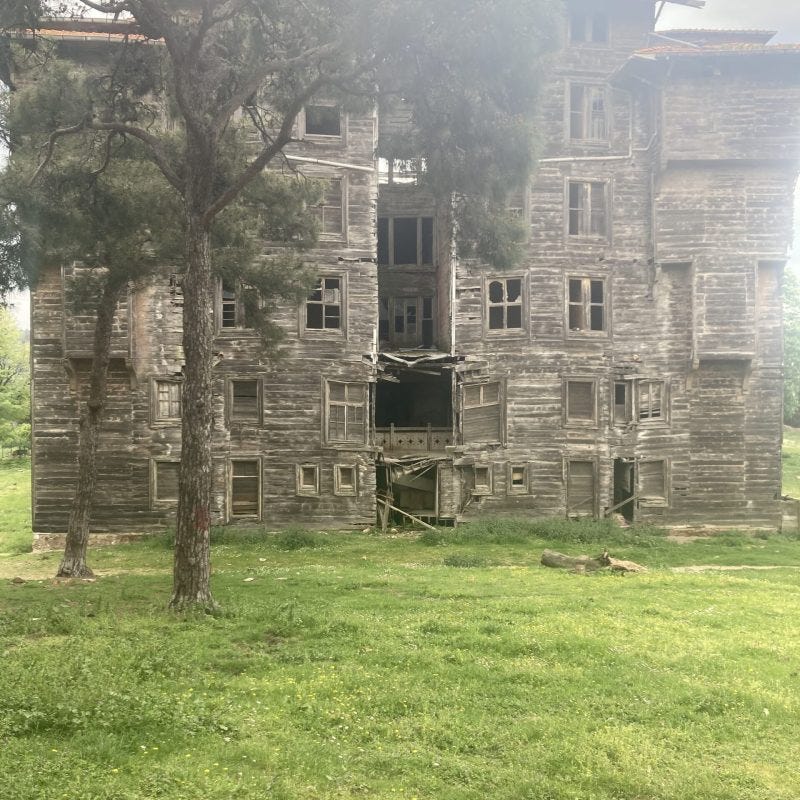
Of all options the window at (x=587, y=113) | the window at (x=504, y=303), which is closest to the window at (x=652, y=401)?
the window at (x=504, y=303)

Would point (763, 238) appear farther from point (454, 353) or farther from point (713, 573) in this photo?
point (713, 573)

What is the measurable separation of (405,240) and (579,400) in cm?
1145

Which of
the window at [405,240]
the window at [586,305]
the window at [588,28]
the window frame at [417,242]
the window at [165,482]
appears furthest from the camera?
the window at [405,240]

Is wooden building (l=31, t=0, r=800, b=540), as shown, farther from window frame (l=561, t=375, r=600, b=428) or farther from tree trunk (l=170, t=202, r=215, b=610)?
tree trunk (l=170, t=202, r=215, b=610)

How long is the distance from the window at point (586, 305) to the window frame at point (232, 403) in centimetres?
1232

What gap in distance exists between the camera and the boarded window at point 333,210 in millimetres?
30172

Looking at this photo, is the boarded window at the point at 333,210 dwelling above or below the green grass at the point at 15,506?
above

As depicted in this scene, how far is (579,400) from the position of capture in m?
31.1

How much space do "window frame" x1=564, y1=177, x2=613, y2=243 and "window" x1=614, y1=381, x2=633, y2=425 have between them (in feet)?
18.9

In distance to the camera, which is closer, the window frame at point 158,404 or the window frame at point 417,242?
the window frame at point 158,404

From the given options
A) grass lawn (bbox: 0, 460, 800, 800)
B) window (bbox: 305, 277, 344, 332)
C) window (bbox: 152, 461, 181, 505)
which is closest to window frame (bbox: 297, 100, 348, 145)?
window (bbox: 305, 277, 344, 332)

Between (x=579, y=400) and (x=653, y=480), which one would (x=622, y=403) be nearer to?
(x=579, y=400)

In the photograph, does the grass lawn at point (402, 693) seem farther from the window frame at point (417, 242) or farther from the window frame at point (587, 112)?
the window frame at point (417, 242)

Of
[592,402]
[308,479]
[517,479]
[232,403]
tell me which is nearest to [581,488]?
[517,479]
